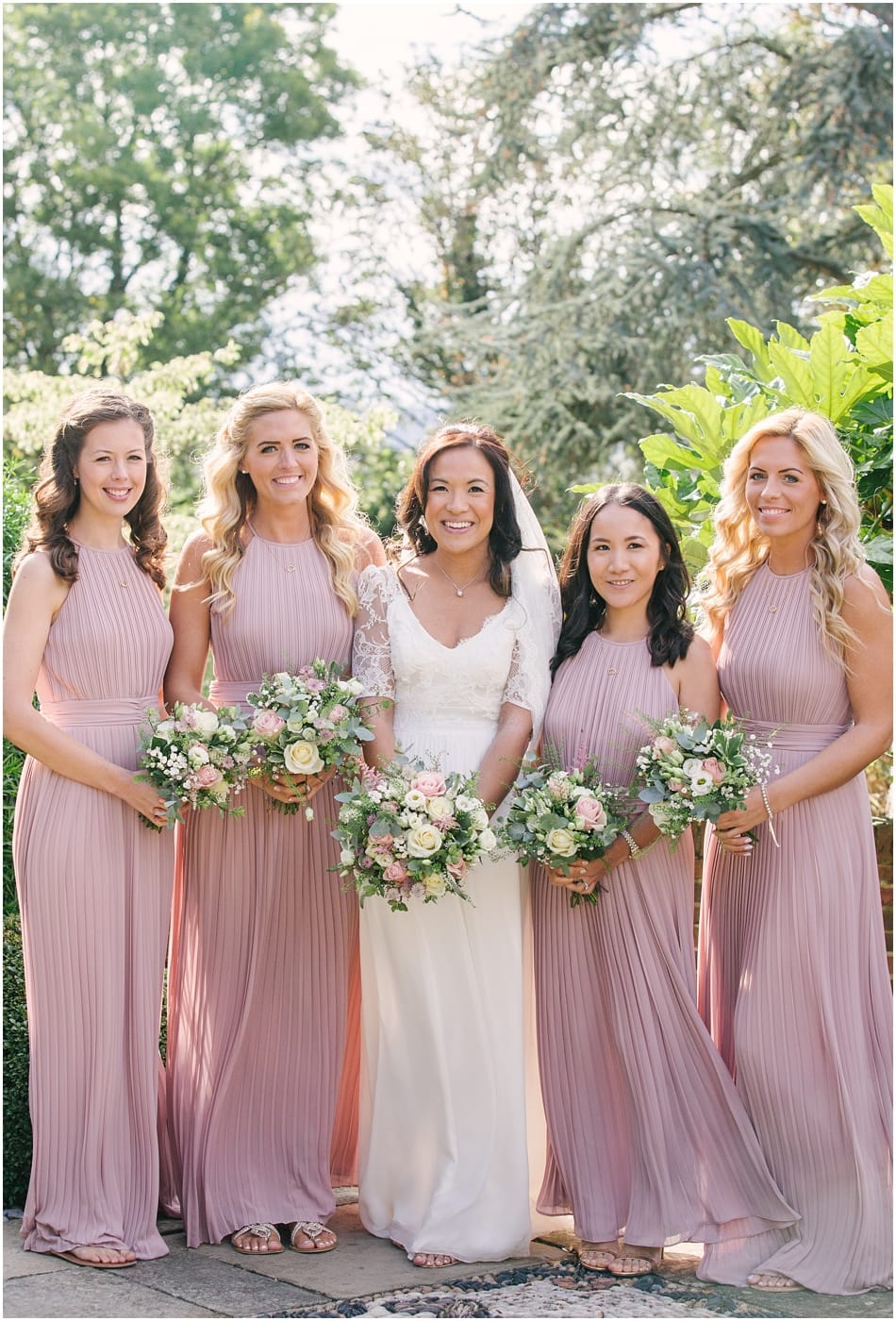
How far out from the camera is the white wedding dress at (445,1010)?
4645 mm

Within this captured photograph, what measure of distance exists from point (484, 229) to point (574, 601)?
18.2 m

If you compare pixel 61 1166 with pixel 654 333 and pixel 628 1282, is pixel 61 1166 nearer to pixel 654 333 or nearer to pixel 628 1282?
pixel 628 1282

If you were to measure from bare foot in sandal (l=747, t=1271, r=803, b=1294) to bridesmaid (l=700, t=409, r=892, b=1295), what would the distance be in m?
0.04

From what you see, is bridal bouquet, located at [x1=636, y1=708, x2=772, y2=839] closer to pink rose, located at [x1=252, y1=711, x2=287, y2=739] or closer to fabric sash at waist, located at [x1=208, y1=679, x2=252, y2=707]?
pink rose, located at [x1=252, y1=711, x2=287, y2=739]

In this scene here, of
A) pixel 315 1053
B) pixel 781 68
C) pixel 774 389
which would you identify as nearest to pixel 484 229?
pixel 781 68

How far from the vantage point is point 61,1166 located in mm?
4555

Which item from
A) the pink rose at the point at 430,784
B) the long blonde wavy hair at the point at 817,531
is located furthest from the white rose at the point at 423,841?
the long blonde wavy hair at the point at 817,531

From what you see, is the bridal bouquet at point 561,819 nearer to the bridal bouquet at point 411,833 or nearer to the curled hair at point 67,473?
the bridal bouquet at point 411,833

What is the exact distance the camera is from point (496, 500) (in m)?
4.96

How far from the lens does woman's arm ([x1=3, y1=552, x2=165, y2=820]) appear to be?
451 centimetres

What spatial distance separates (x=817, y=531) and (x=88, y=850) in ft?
8.33

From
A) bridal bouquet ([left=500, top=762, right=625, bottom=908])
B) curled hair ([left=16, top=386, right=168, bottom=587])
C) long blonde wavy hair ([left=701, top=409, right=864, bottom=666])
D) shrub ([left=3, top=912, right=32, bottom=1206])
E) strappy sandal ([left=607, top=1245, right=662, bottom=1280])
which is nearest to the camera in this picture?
bridal bouquet ([left=500, top=762, right=625, bottom=908])

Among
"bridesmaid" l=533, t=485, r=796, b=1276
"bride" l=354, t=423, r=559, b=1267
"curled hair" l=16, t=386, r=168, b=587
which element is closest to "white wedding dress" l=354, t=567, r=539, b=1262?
"bride" l=354, t=423, r=559, b=1267

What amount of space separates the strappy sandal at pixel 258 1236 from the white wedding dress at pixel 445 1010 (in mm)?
340
